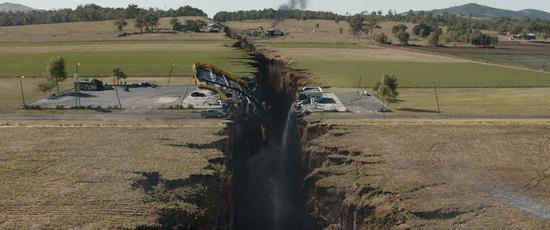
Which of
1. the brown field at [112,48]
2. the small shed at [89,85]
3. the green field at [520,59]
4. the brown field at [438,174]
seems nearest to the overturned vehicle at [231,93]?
the brown field at [438,174]

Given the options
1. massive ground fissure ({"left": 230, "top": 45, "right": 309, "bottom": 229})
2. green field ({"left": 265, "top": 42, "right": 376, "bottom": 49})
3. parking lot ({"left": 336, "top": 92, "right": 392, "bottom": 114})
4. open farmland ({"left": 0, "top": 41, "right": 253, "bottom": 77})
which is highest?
green field ({"left": 265, "top": 42, "right": 376, "bottom": 49})

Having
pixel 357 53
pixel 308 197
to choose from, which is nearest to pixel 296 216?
pixel 308 197

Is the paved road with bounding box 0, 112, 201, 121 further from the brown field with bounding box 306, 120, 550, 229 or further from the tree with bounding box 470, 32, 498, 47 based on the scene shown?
the tree with bounding box 470, 32, 498, 47

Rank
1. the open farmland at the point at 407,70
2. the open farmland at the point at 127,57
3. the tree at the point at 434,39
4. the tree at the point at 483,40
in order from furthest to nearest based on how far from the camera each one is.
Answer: the tree at the point at 483,40, the tree at the point at 434,39, the open farmland at the point at 127,57, the open farmland at the point at 407,70

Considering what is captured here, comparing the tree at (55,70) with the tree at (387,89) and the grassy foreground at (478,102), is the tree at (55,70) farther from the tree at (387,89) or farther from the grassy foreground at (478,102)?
the grassy foreground at (478,102)

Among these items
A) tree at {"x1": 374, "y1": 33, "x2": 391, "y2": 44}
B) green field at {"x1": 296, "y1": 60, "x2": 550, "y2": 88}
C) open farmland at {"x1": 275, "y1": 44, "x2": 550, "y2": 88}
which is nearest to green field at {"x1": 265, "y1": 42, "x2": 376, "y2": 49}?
open farmland at {"x1": 275, "y1": 44, "x2": 550, "y2": 88}

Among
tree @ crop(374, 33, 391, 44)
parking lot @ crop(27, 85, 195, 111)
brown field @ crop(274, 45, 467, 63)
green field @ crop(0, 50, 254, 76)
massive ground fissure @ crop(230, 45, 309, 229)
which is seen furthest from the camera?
tree @ crop(374, 33, 391, 44)

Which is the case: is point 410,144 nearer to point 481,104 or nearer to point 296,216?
point 296,216
